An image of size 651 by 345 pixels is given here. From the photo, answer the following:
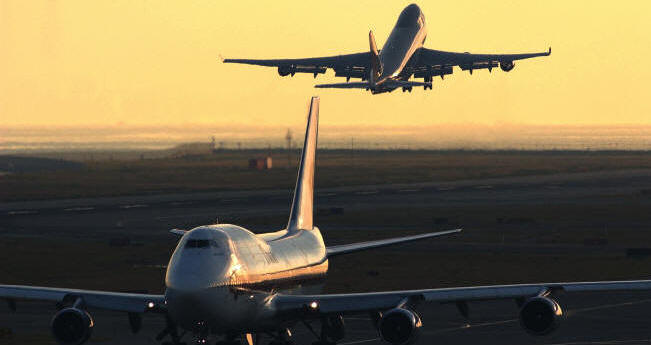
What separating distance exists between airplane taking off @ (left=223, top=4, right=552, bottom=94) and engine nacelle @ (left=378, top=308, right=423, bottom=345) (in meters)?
58.2

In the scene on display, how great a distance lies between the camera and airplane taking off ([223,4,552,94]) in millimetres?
101438

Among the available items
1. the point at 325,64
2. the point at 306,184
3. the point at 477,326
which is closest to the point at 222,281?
the point at 306,184

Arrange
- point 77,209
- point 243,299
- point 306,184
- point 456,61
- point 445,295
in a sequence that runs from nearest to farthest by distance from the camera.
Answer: point 243,299 < point 445,295 < point 306,184 < point 456,61 < point 77,209

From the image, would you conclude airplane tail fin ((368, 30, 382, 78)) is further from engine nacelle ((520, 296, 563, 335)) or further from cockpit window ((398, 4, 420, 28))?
engine nacelle ((520, 296, 563, 335))

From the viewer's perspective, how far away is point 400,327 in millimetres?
35938

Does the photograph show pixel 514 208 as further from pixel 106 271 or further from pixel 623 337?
pixel 623 337

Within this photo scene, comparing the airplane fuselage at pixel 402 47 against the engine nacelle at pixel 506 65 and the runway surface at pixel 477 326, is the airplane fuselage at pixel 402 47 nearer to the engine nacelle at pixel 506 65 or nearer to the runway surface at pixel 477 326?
the engine nacelle at pixel 506 65

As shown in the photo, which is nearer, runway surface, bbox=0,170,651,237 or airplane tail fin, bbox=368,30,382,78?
airplane tail fin, bbox=368,30,382,78

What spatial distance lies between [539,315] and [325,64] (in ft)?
240

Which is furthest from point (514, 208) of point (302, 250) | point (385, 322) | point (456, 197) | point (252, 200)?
point (385, 322)

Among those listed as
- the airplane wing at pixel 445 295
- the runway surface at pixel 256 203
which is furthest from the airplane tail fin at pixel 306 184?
the runway surface at pixel 256 203

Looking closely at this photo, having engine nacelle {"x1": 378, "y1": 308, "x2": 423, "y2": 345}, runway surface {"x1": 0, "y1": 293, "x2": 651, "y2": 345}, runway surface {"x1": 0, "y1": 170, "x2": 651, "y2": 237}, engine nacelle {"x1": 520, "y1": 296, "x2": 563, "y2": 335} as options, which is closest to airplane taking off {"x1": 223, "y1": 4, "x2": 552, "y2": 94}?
runway surface {"x1": 0, "y1": 170, "x2": 651, "y2": 237}

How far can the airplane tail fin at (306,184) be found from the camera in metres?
50.0

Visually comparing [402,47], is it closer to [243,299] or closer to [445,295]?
[445,295]
